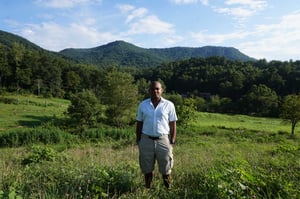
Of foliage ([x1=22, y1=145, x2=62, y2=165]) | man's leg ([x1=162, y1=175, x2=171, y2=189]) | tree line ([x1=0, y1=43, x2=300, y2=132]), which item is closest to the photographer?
man's leg ([x1=162, y1=175, x2=171, y2=189])

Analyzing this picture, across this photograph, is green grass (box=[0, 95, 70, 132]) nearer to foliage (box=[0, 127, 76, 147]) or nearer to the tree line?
foliage (box=[0, 127, 76, 147])

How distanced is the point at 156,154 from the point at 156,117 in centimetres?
61

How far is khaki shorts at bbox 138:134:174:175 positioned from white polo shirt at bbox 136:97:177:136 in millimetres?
122

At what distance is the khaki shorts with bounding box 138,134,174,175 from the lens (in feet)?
15.6

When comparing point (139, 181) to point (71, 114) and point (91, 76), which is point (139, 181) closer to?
point (71, 114)

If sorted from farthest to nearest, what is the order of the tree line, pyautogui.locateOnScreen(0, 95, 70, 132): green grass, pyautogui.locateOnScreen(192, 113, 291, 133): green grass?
the tree line
pyautogui.locateOnScreen(192, 113, 291, 133): green grass
pyautogui.locateOnScreen(0, 95, 70, 132): green grass

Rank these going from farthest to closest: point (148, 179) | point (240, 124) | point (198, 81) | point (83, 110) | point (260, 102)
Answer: point (198, 81) → point (260, 102) → point (240, 124) → point (83, 110) → point (148, 179)

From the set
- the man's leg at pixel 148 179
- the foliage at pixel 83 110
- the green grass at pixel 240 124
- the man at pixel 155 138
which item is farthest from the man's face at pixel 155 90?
the green grass at pixel 240 124

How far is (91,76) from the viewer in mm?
91062

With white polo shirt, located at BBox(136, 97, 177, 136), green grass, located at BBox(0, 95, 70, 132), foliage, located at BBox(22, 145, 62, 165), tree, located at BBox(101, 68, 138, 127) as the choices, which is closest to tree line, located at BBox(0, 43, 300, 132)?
green grass, located at BBox(0, 95, 70, 132)

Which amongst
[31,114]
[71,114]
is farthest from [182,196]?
[31,114]

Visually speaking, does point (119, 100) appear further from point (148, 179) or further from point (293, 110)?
point (148, 179)

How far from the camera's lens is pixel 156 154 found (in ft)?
15.7

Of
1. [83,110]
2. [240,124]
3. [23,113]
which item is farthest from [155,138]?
[23,113]
